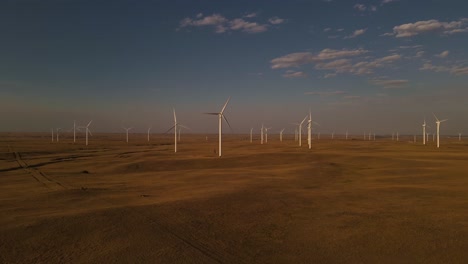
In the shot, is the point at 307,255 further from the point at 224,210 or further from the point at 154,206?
the point at 154,206

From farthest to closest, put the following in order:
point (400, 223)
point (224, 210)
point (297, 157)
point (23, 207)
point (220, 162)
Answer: point (297, 157)
point (220, 162)
point (23, 207)
point (224, 210)
point (400, 223)

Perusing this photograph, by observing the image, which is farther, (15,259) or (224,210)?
(224,210)

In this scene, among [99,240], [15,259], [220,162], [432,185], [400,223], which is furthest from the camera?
[220,162]

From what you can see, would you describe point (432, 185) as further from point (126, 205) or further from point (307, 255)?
point (126, 205)

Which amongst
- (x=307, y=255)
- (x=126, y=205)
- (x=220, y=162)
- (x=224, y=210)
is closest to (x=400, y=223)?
(x=307, y=255)

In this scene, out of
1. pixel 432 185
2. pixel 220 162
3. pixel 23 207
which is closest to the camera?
pixel 23 207

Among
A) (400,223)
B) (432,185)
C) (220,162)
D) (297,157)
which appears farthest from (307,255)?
(297,157)

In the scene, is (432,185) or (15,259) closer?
(15,259)

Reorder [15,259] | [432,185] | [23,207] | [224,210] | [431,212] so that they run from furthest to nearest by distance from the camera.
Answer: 1. [432,185]
2. [23,207]
3. [224,210]
4. [431,212]
5. [15,259]
